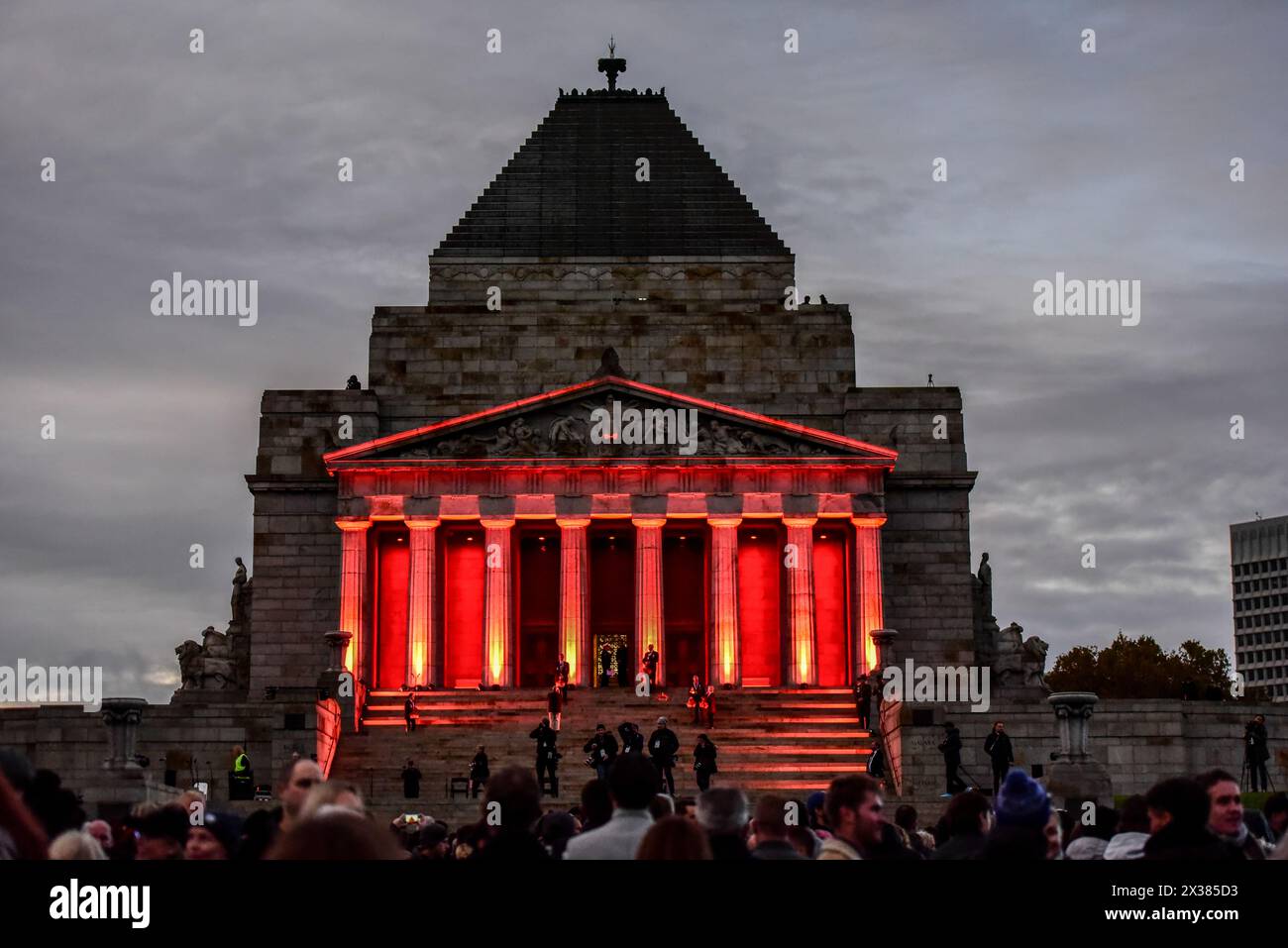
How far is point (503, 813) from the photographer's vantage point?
13.0 metres

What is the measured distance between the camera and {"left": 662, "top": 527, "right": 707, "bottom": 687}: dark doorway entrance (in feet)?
234

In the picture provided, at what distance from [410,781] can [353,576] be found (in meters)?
19.1

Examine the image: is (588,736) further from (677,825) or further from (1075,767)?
(677,825)

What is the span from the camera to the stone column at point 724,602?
67.4 metres

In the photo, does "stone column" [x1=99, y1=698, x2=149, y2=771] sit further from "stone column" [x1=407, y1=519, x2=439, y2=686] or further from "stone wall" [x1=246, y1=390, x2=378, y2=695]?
"stone wall" [x1=246, y1=390, x2=378, y2=695]

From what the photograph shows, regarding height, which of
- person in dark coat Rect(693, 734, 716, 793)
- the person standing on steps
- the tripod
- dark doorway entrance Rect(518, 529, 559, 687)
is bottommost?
the tripod

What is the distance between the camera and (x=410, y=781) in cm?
5025

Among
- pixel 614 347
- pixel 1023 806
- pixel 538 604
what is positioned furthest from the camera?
pixel 614 347

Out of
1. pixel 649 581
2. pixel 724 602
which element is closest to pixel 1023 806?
pixel 724 602

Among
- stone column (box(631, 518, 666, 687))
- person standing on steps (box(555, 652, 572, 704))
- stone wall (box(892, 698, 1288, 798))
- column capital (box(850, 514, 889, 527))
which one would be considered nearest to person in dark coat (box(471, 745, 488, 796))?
person standing on steps (box(555, 652, 572, 704))

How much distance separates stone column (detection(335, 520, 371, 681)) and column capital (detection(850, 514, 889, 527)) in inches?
608

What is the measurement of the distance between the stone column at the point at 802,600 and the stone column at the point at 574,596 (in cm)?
642
